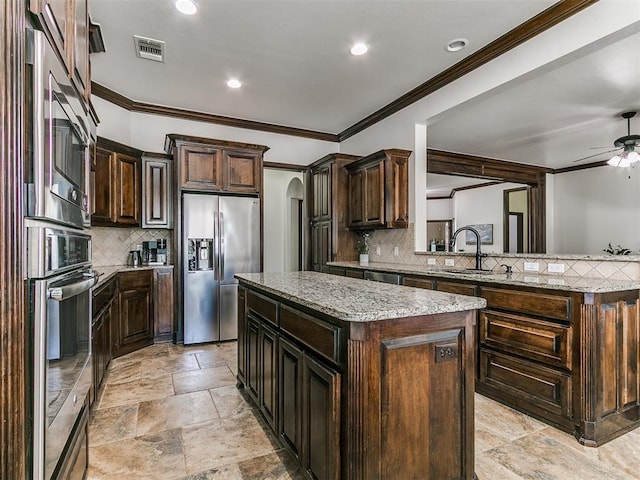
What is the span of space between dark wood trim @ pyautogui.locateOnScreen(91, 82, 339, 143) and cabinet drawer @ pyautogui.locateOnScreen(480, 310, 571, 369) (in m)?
4.09

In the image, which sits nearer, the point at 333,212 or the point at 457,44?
the point at 457,44

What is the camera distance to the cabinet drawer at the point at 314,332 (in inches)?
57.4

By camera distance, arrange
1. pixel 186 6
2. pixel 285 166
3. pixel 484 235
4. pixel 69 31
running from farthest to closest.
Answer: pixel 484 235, pixel 285 166, pixel 186 6, pixel 69 31

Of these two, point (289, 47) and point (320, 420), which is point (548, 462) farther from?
point (289, 47)

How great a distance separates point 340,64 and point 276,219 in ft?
13.8

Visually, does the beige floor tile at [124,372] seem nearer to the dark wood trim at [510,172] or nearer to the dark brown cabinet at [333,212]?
the dark brown cabinet at [333,212]

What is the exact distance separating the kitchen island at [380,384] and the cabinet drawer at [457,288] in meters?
1.19

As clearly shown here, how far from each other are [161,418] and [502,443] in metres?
2.26

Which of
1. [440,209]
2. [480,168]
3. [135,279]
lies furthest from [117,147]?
[440,209]

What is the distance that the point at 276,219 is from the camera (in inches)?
294

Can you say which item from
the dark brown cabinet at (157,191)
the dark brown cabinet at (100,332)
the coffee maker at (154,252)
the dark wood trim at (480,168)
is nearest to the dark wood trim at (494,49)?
the dark wood trim at (480,168)

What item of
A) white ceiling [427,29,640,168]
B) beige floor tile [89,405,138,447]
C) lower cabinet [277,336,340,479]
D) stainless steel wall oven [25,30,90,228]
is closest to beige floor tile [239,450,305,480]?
lower cabinet [277,336,340,479]

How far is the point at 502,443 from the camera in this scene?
2.16m

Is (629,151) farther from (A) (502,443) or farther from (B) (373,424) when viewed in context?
(B) (373,424)
